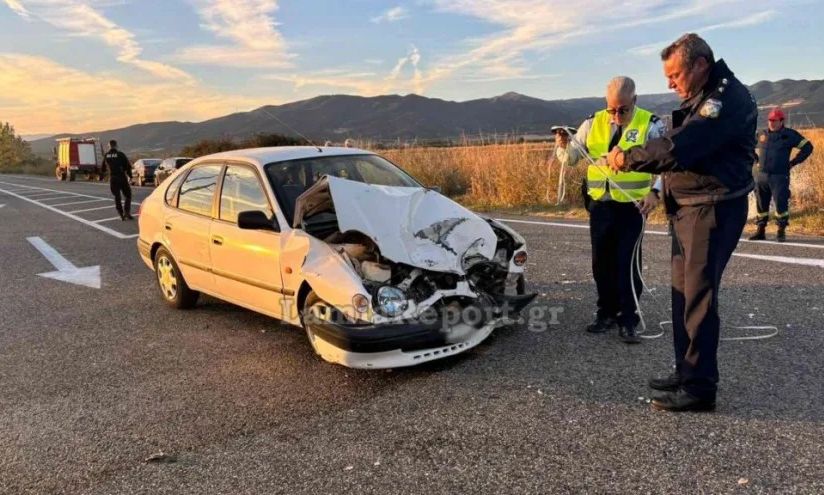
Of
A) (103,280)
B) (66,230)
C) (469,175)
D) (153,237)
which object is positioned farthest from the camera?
(469,175)

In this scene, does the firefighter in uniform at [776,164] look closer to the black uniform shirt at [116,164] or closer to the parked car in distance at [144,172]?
the black uniform shirt at [116,164]

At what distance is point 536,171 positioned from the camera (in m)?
14.4

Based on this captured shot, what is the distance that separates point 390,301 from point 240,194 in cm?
199

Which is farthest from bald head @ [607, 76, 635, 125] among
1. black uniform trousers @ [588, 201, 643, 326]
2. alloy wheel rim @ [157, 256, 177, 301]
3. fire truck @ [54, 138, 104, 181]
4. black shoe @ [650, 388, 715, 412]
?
fire truck @ [54, 138, 104, 181]

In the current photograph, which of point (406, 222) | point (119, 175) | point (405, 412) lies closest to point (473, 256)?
point (406, 222)

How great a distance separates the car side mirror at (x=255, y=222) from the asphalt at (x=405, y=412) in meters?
0.98

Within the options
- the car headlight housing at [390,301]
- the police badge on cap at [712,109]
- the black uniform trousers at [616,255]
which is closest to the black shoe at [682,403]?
the black uniform trousers at [616,255]

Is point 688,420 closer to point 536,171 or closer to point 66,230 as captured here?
point 536,171

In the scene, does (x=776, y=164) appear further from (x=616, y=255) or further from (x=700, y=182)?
(x=700, y=182)

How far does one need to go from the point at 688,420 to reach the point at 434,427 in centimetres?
138

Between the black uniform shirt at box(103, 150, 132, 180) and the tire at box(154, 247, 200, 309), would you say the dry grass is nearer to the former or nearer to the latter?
the tire at box(154, 247, 200, 309)

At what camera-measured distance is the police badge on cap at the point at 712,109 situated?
9.87 ft

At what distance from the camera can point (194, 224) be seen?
561 centimetres

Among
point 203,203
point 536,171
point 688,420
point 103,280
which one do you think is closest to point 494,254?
point 688,420
